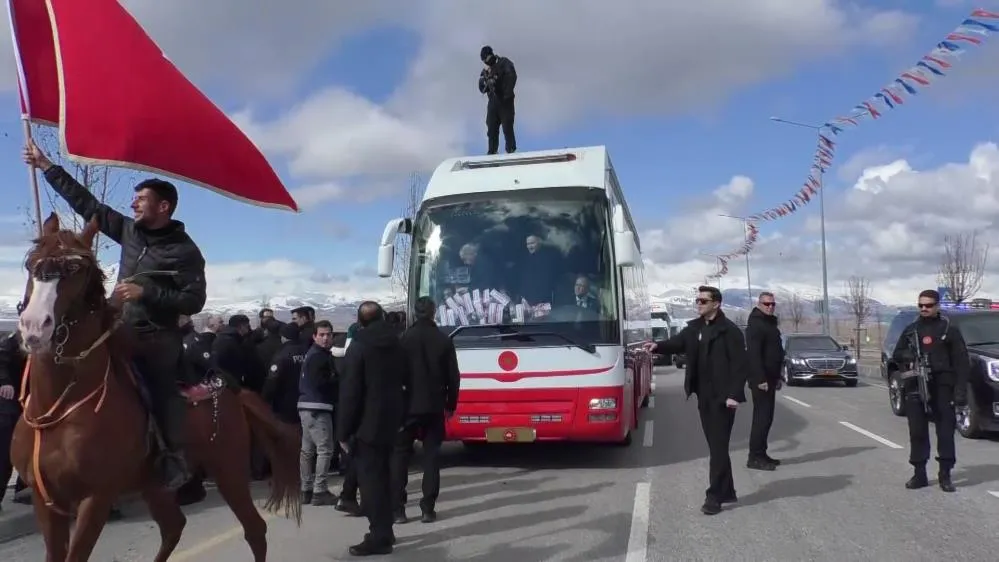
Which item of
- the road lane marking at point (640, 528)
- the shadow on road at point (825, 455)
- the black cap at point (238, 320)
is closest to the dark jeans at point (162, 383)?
the road lane marking at point (640, 528)

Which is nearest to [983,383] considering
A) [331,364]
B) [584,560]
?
[584,560]

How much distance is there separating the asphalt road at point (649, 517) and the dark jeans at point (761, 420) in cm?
32

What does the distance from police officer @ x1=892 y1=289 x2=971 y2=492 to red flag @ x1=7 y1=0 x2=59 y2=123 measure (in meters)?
7.93

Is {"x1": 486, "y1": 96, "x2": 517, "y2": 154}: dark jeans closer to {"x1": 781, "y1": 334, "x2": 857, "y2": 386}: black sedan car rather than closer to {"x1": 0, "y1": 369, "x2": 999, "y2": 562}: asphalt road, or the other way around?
{"x1": 0, "y1": 369, "x2": 999, "y2": 562}: asphalt road

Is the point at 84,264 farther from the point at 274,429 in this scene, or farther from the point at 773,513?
the point at 773,513

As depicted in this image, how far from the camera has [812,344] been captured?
75.9ft

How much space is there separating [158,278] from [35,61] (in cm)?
192

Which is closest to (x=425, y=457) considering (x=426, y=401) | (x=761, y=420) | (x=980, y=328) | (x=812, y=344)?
(x=426, y=401)

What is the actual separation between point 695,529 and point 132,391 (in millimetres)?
4452

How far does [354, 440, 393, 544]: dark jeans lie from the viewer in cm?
611

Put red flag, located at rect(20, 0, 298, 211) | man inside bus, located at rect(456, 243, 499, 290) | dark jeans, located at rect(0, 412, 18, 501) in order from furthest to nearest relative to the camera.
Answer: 1. man inside bus, located at rect(456, 243, 499, 290)
2. dark jeans, located at rect(0, 412, 18, 501)
3. red flag, located at rect(20, 0, 298, 211)

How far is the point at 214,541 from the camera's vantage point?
6645mm

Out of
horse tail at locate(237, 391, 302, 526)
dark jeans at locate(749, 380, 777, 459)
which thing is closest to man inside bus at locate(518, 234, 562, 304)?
dark jeans at locate(749, 380, 777, 459)

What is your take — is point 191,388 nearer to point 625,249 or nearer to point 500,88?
point 625,249
